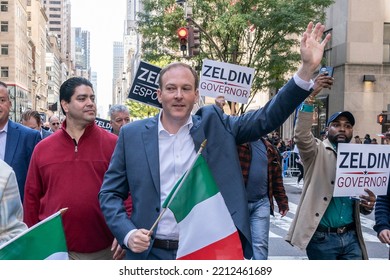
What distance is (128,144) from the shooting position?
150 inches

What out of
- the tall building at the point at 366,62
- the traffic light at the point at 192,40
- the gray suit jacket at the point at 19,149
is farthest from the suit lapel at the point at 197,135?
the tall building at the point at 366,62

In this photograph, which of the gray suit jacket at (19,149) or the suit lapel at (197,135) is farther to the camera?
the gray suit jacket at (19,149)

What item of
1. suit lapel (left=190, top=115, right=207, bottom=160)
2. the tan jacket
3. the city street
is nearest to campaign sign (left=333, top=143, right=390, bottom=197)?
the tan jacket

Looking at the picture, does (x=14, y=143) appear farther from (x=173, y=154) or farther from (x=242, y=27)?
(x=242, y=27)

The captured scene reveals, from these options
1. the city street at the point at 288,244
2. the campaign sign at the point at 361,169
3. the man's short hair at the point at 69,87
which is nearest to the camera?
the man's short hair at the point at 69,87

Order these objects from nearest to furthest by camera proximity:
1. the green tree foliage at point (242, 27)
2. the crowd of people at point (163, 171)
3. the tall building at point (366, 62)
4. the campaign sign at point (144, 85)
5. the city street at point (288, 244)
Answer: the crowd of people at point (163, 171)
the city street at point (288, 244)
the campaign sign at point (144, 85)
the green tree foliage at point (242, 27)
the tall building at point (366, 62)

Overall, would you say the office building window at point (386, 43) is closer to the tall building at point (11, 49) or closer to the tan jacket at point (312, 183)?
the tan jacket at point (312, 183)

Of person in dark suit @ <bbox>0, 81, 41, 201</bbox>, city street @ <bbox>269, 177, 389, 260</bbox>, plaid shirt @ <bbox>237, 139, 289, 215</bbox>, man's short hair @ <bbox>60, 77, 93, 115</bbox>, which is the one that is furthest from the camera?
city street @ <bbox>269, 177, 389, 260</bbox>

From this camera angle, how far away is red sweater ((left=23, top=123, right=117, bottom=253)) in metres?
4.62

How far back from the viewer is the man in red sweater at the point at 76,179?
4.62m

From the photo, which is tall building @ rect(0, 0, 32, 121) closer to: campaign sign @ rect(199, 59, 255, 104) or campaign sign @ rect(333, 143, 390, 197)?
campaign sign @ rect(199, 59, 255, 104)

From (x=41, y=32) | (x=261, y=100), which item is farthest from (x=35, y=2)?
(x=261, y=100)

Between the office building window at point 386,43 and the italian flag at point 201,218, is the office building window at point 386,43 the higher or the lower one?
the higher one

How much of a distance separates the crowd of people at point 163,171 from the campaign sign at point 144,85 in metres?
3.63
